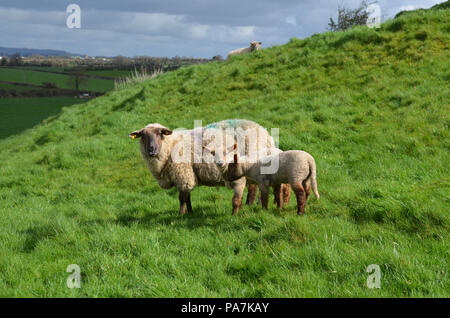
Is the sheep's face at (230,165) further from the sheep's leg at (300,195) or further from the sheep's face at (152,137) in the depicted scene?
the sheep's face at (152,137)

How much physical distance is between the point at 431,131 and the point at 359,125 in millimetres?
1937

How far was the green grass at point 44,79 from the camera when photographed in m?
75.0

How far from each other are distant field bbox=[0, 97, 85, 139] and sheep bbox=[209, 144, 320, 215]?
33692 millimetres

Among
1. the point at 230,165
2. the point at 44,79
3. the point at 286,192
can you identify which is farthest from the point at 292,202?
the point at 44,79

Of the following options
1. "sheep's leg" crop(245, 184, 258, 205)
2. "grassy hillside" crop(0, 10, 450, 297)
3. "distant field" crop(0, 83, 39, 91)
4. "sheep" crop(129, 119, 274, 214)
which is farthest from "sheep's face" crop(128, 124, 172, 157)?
"distant field" crop(0, 83, 39, 91)

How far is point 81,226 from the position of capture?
6.16 metres

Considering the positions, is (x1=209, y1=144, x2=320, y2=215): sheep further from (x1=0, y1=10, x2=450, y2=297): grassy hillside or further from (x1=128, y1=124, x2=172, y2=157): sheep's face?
(x1=128, y1=124, x2=172, y2=157): sheep's face

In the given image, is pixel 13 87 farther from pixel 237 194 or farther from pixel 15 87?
pixel 237 194

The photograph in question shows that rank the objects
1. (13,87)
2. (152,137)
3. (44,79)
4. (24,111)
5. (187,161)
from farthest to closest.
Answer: (44,79)
(13,87)
(24,111)
(187,161)
(152,137)

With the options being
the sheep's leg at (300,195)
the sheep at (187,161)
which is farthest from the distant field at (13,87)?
the sheep's leg at (300,195)

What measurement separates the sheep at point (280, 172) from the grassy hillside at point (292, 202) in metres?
0.43

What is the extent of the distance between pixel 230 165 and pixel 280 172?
89 centimetres

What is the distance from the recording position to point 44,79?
81.8 meters

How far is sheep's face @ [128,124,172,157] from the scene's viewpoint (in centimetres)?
618
